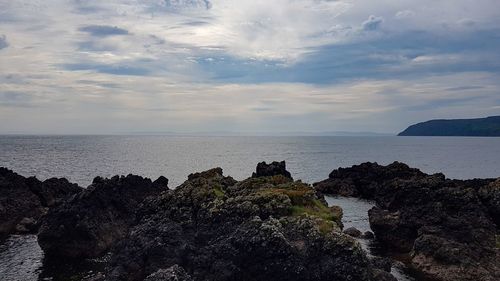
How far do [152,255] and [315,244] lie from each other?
11.6m

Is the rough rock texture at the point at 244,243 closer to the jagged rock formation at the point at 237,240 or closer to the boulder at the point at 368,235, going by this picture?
the jagged rock formation at the point at 237,240

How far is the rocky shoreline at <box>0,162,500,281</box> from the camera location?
30172 millimetres

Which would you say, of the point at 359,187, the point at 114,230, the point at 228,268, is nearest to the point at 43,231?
the point at 114,230

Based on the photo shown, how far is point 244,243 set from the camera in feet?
100

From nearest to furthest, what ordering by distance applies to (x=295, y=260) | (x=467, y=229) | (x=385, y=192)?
(x=295, y=260)
(x=467, y=229)
(x=385, y=192)

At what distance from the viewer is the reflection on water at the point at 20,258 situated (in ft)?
126

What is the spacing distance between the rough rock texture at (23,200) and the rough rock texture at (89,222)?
6140mm

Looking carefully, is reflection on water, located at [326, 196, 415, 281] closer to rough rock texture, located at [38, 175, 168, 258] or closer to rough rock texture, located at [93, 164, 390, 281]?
rough rock texture, located at [93, 164, 390, 281]

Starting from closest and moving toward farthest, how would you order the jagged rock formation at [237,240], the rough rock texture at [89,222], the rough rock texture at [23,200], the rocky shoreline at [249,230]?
the jagged rock formation at [237,240] < the rocky shoreline at [249,230] < the rough rock texture at [89,222] < the rough rock texture at [23,200]

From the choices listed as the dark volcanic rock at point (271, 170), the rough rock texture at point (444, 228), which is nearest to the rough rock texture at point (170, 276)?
the rough rock texture at point (444, 228)

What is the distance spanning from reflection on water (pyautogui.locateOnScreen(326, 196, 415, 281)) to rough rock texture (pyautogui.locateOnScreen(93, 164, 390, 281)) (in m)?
9.06

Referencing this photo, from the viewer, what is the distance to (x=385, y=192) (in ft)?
221

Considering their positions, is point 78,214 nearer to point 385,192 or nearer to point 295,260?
point 295,260

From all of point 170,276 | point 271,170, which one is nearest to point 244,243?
point 170,276
